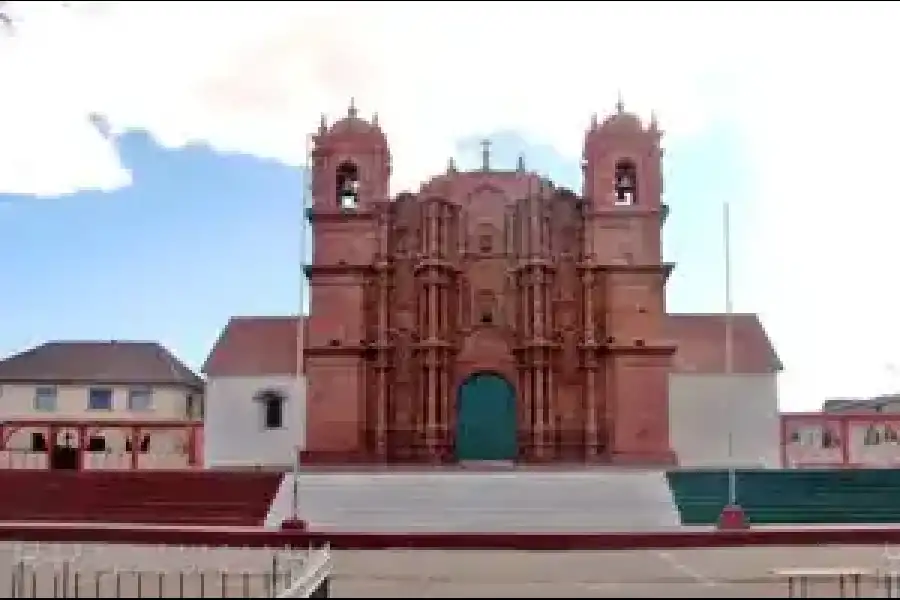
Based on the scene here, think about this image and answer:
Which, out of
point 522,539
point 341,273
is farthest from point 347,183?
point 522,539

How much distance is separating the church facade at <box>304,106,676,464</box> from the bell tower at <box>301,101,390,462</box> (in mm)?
43

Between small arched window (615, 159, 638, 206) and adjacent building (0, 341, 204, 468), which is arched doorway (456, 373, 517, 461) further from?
adjacent building (0, 341, 204, 468)

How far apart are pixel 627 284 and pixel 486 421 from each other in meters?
5.92

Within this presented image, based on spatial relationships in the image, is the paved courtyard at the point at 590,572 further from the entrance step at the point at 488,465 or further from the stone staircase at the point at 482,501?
the entrance step at the point at 488,465

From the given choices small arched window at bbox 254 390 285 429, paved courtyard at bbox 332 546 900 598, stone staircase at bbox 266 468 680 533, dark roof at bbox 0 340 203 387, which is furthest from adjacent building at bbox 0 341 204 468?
paved courtyard at bbox 332 546 900 598

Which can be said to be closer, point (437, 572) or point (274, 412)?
point (437, 572)

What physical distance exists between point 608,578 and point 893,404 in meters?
50.3

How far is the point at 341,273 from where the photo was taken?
3491 cm

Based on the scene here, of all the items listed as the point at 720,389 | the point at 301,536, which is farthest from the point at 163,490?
the point at 720,389

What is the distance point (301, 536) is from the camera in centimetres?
2170

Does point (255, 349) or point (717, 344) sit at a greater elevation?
point (717, 344)

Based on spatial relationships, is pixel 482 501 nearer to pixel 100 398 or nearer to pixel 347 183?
pixel 347 183

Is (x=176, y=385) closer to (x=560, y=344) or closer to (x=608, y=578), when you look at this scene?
(x=560, y=344)

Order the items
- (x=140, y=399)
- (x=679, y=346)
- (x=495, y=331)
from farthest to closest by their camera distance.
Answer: (x=140, y=399) → (x=679, y=346) → (x=495, y=331)
